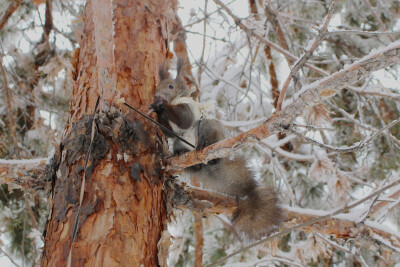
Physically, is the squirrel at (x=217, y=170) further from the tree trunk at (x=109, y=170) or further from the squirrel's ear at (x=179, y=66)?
the tree trunk at (x=109, y=170)

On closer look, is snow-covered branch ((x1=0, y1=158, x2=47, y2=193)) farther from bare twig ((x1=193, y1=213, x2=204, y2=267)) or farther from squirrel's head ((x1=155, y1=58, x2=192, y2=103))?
bare twig ((x1=193, y1=213, x2=204, y2=267))

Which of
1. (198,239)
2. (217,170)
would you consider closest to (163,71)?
(217,170)

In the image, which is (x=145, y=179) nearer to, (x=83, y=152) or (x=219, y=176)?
(x=83, y=152)

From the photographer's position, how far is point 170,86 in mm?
1611

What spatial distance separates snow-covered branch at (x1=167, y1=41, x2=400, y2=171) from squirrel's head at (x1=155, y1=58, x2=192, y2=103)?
1.48ft

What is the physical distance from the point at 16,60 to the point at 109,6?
2.09 meters

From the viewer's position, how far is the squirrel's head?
1.47 meters

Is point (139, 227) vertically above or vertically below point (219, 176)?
below

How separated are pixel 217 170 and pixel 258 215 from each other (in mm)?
312

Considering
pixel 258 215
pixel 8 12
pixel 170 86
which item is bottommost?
pixel 258 215

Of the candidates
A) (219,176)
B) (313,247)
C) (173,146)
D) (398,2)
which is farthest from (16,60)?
(398,2)

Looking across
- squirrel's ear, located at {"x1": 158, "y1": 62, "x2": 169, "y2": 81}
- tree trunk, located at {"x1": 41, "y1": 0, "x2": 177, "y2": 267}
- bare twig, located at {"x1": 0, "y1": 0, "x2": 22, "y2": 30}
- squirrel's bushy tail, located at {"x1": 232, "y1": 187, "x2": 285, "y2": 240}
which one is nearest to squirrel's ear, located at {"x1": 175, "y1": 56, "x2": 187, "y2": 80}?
squirrel's ear, located at {"x1": 158, "y1": 62, "x2": 169, "y2": 81}

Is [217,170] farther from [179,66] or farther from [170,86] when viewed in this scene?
[179,66]

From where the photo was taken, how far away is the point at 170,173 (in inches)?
50.0
